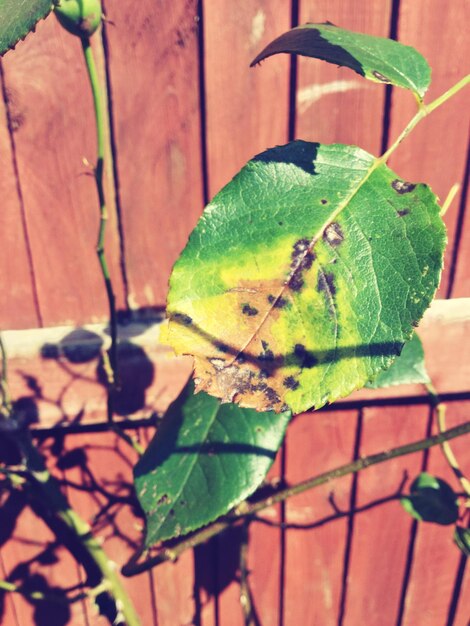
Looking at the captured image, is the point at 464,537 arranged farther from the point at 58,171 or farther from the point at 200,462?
the point at 58,171

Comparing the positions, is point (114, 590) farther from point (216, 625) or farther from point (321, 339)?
point (321, 339)

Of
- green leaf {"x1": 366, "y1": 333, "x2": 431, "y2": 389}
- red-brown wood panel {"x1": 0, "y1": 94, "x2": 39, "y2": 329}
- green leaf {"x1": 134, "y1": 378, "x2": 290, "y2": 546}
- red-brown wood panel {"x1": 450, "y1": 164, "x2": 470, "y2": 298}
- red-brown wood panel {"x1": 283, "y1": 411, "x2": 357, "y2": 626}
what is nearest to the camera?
green leaf {"x1": 134, "y1": 378, "x2": 290, "y2": 546}

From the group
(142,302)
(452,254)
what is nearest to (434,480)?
(452,254)

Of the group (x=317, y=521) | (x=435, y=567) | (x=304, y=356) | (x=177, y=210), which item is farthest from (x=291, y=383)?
(x=435, y=567)

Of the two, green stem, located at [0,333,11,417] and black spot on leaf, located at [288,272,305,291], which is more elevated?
black spot on leaf, located at [288,272,305,291]

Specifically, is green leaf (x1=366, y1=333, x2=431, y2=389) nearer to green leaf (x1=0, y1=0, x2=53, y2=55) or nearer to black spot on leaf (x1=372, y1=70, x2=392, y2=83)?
black spot on leaf (x1=372, y1=70, x2=392, y2=83)

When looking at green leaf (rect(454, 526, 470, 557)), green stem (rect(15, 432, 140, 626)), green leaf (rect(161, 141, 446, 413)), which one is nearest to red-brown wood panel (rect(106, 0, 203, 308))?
green stem (rect(15, 432, 140, 626))

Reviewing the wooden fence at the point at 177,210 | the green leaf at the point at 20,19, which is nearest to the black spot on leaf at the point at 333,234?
the green leaf at the point at 20,19
